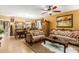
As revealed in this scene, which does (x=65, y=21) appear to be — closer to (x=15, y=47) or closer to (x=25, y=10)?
(x=25, y=10)

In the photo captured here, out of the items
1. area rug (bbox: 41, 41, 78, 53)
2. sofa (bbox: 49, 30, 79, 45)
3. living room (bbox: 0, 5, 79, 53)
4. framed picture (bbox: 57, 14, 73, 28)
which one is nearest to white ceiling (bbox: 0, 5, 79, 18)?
Answer: living room (bbox: 0, 5, 79, 53)

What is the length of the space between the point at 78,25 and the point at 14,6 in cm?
162

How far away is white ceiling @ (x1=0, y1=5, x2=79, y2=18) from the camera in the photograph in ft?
9.98

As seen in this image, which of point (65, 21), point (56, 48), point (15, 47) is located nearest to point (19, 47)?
point (15, 47)

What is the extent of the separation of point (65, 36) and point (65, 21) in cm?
38

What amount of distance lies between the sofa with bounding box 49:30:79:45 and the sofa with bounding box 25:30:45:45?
23 centimetres

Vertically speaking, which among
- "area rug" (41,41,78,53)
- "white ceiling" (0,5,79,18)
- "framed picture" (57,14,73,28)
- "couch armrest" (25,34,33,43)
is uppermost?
"white ceiling" (0,5,79,18)

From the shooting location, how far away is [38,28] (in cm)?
319

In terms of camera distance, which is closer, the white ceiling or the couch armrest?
the white ceiling

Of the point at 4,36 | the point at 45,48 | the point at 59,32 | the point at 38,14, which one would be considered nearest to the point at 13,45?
the point at 4,36

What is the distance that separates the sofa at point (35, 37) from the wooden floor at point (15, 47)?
18 cm

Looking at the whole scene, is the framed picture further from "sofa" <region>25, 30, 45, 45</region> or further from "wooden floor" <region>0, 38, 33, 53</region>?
"wooden floor" <region>0, 38, 33, 53</region>

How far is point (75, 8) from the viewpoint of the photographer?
9.79ft
